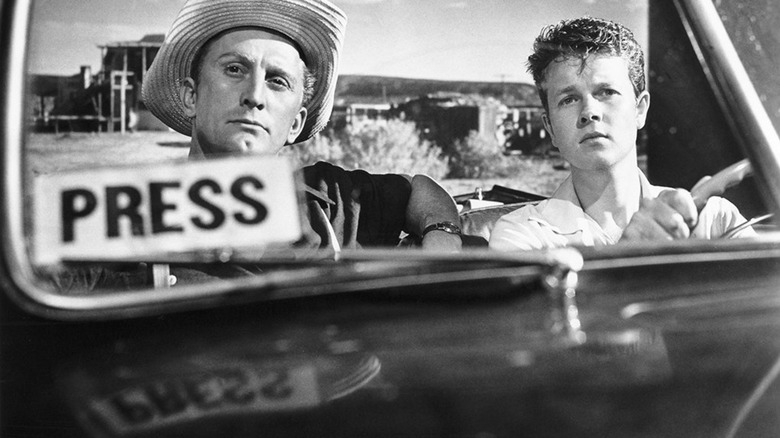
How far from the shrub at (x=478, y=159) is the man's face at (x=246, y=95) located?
51 cm

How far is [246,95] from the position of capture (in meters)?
2.66

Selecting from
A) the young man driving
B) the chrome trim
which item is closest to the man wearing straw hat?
the young man driving

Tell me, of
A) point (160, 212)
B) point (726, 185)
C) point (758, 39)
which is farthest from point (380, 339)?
point (758, 39)

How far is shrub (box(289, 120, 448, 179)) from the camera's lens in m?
2.80

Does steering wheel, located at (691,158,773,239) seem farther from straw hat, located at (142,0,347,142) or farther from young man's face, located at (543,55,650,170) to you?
straw hat, located at (142,0,347,142)

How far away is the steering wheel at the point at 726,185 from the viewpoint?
2.53 meters

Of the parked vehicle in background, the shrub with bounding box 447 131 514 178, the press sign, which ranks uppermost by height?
the shrub with bounding box 447 131 514 178

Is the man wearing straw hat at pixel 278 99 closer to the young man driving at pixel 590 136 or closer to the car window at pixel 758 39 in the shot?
the young man driving at pixel 590 136

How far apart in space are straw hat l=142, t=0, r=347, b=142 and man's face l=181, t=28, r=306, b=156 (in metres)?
0.03

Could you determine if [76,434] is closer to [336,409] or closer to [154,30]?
[336,409]

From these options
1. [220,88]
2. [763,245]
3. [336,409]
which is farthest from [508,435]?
[220,88]

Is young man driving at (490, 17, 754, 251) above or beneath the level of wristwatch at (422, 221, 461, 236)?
above

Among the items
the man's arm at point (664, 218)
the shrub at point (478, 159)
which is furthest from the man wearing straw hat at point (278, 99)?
the man's arm at point (664, 218)

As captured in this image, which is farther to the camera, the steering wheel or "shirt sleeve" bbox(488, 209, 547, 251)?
"shirt sleeve" bbox(488, 209, 547, 251)
